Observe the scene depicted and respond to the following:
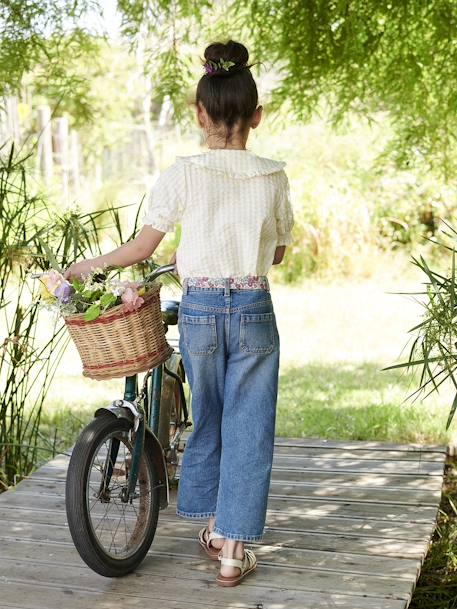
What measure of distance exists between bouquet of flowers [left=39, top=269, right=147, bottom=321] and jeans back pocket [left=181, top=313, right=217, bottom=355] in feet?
0.49

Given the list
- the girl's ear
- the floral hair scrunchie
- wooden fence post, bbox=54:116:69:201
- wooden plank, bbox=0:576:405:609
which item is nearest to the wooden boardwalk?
wooden plank, bbox=0:576:405:609

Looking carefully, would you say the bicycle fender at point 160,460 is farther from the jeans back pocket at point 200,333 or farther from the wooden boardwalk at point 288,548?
the jeans back pocket at point 200,333

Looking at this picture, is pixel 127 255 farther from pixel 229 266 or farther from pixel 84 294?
pixel 229 266

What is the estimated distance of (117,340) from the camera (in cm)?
267

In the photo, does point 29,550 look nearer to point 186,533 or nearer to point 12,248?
point 186,533

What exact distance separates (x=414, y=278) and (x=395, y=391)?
2.94 meters

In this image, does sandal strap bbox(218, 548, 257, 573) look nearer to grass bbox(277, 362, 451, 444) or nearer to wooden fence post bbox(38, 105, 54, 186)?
grass bbox(277, 362, 451, 444)

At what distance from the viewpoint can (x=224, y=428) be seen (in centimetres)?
282

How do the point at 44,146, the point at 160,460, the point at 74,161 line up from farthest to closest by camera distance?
1. the point at 74,161
2. the point at 44,146
3. the point at 160,460

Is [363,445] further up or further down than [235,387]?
further down

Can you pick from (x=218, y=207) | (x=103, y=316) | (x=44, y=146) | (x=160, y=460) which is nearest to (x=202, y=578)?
(x=160, y=460)

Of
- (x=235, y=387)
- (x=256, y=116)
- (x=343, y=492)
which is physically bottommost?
(x=343, y=492)

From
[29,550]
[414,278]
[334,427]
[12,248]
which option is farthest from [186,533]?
[414,278]

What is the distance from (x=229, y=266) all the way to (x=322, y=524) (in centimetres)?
109
